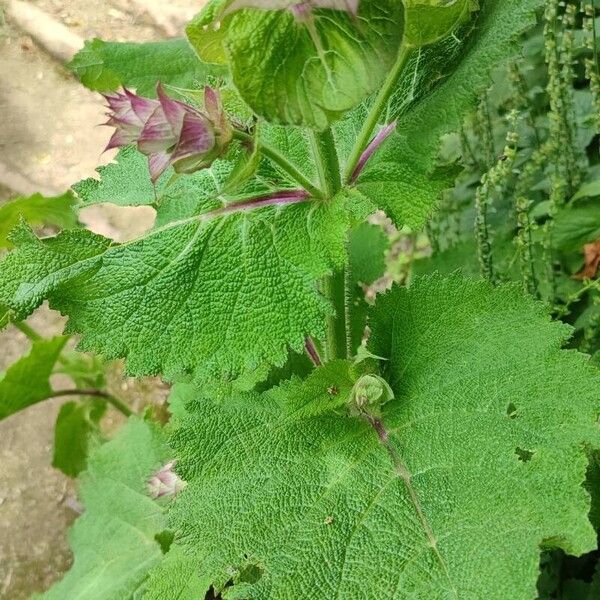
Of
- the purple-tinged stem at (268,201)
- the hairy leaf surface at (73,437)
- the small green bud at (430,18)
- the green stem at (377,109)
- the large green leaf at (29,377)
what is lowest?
the hairy leaf surface at (73,437)

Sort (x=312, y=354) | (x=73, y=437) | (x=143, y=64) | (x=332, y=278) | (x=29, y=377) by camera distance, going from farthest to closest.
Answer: (x=73, y=437), (x=29, y=377), (x=143, y=64), (x=312, y=354), (x=332, y=278)

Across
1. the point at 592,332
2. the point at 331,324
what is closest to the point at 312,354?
the point at 331,324

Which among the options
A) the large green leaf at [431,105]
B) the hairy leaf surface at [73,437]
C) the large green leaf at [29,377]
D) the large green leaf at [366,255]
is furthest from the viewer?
the hairy leaf surface at [73,437]

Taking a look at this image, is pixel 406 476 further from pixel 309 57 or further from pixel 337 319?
pixel 309 57

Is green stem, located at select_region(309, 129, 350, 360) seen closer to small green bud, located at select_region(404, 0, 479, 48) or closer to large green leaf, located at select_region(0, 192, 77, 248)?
small green bud, located at select_region(404, 0, 479, 48)

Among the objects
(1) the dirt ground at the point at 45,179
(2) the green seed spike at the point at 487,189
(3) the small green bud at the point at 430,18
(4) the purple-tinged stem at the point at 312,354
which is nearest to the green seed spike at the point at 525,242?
(2) the green seed spike at the point at 487,189

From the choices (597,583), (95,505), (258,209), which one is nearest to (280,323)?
(258,209)

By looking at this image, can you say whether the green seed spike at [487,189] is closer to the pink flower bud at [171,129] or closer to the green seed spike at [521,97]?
the green seed spike at [521,97]

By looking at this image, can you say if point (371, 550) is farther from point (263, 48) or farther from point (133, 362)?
point (263, 48)
